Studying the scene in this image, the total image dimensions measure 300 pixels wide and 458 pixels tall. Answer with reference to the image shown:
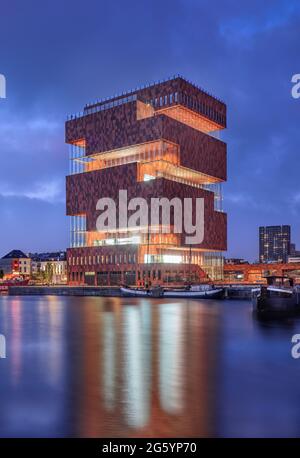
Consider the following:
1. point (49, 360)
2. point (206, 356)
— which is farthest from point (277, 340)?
point (49, 360)

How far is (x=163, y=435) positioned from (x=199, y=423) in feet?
4.49

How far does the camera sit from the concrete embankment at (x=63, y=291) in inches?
3943

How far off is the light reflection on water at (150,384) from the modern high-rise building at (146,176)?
76405 mm

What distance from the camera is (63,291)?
361 ft

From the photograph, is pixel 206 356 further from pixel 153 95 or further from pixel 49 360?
pixel 153 95

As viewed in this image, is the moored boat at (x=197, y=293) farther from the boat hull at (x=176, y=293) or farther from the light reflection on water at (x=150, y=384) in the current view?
the light reflection on water at (x=150, y=384)

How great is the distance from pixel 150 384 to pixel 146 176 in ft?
334

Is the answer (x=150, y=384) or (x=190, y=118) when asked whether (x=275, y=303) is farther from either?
(x=190, y=118)

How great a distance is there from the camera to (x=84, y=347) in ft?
90.4

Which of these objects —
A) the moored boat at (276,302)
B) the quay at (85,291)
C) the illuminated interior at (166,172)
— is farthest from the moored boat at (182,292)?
the illuminated interior at (166,172)

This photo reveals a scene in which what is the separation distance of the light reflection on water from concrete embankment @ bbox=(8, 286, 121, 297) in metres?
65.4

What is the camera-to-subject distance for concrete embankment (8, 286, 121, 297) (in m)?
100

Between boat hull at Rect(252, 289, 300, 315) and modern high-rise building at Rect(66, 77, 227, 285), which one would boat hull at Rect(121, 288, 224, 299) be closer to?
modern high-rise building at Rect(66, 77, 227, 285)

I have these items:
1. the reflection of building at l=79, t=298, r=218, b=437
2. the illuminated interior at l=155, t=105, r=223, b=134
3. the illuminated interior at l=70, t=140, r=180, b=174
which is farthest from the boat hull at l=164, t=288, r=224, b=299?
the illuminated interior at l=155, t=105, r=223, b=134
